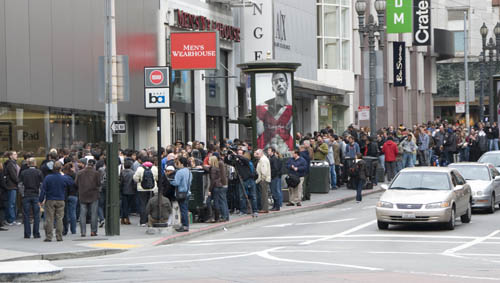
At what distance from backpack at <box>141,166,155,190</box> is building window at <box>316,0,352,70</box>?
29.7m

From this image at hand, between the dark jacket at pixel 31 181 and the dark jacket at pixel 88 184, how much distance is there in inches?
35.2

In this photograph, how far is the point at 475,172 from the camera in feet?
93.0

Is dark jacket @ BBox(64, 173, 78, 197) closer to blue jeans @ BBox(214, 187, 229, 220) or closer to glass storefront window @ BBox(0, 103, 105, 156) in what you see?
blue jeans @ BBox(214, 187, 229, 220)

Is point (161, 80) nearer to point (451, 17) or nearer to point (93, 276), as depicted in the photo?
point (93, 276)

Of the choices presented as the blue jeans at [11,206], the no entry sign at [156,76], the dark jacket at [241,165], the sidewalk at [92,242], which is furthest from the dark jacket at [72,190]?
the dark jacket at [241,165]

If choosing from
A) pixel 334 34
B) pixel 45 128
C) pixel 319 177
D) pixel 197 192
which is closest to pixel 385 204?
pixel 197 192

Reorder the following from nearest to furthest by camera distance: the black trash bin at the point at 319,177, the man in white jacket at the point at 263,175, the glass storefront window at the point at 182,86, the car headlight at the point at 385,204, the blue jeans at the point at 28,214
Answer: the blue jeans at the point at 28,214, the car headlight at the point at 385,204, the man in white jacket at the point at 263,175, the black trash bin at the point at 319,177, the glass storefront window at the point at 182,86

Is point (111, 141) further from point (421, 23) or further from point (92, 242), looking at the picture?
point (421, 23)

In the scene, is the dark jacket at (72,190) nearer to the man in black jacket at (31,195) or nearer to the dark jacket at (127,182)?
the man in black jacket at (31,195)

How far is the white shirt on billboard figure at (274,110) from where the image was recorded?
3117cm

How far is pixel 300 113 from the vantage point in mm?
53156

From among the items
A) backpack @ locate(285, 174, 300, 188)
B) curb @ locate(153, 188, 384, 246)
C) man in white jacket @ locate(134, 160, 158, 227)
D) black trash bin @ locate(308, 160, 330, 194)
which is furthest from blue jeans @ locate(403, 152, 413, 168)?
man in white jacket @ locate(134, 160, 158, 227)

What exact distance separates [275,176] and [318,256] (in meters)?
10.8

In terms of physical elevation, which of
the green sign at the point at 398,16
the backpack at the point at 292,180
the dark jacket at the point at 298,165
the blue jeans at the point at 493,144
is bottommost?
the backpack at the point at 292,180
